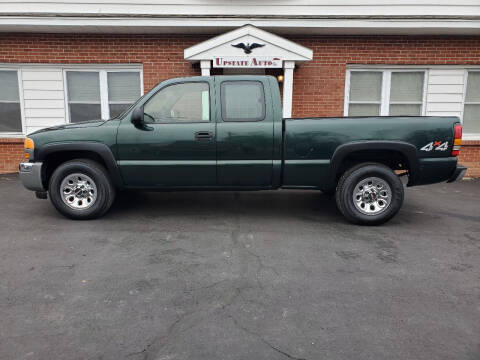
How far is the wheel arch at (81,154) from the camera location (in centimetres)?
507

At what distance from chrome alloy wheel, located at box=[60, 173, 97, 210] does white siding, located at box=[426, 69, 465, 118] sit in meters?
8.03

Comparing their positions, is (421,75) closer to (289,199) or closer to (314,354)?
(289,199)

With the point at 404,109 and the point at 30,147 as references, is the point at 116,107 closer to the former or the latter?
the point at 30,147

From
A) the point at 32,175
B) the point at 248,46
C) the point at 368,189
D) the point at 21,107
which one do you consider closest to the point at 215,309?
the point at 368,189

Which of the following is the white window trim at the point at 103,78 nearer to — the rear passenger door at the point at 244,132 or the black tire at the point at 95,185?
the black tire at the point at 95,185

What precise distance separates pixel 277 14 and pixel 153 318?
7873 mm

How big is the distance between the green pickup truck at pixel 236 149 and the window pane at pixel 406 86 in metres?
4.64

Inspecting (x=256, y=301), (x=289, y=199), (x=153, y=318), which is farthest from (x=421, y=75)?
(x=153, y=318)

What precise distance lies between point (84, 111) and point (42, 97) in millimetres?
1011

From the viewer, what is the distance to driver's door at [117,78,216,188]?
199 inches

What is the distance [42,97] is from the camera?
9.11 meters

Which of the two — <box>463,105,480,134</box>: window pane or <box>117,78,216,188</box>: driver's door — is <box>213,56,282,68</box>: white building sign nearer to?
<box>117,78,216,188</box>: driver's door

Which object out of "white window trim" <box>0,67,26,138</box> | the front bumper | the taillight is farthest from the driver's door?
"white window trim" <box>0,67,26,138</box>

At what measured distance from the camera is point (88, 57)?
889 centimetres
